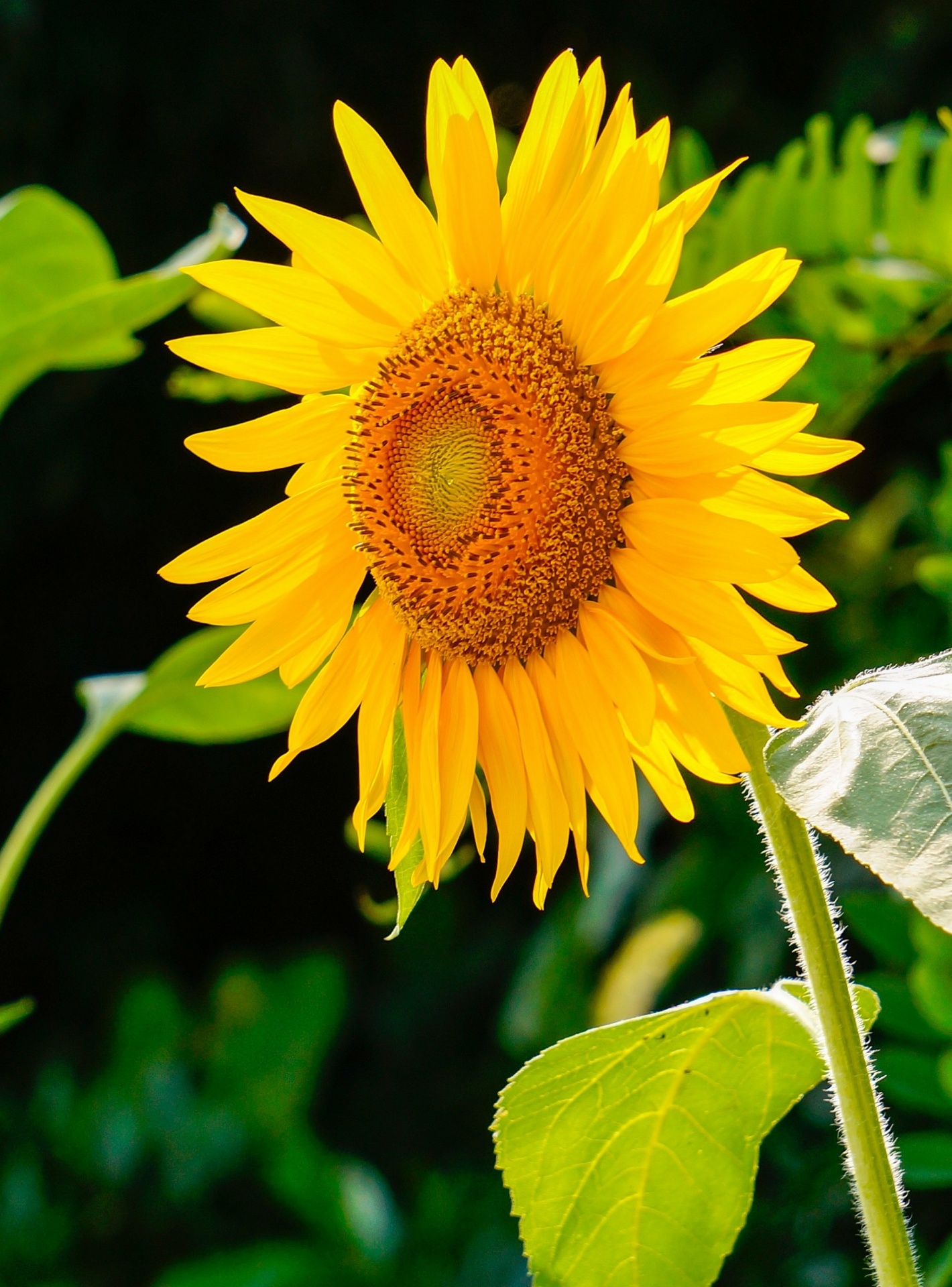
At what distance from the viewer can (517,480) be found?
26.0 inches

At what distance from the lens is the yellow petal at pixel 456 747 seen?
0.65 metres

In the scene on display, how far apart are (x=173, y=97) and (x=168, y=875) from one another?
136 cm

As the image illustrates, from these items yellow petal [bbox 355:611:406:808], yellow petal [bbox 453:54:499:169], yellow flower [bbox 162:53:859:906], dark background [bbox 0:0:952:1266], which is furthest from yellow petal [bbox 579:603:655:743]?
dark background [bbox 0:0:952:1266]

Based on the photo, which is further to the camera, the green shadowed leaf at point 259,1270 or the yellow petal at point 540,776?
the green shadowed leaf at point 259,1270

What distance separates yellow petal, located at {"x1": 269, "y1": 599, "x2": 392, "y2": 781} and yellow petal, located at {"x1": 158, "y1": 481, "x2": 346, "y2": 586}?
0.19ft

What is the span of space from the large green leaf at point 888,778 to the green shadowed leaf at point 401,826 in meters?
0.19

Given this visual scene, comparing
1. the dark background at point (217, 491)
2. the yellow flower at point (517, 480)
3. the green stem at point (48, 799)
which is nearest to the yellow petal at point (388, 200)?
the yellow flower at point (517, 480)

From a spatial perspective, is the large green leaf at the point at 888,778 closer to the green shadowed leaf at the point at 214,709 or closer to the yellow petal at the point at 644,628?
the yellow petal at the point at 644,628

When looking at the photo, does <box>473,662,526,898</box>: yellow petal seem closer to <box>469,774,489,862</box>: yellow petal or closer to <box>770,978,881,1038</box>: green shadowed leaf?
<box>469,774,489,862</box>: yellow petal

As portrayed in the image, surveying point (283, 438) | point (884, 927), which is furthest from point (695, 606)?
point (884, 927)

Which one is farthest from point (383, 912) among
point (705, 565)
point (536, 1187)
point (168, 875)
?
point (168, 875)

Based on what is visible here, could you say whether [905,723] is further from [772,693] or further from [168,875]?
[168,875]

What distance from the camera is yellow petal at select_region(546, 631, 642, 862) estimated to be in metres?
0.60

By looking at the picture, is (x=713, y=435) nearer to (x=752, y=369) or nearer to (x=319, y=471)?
(x=752, y=369)
